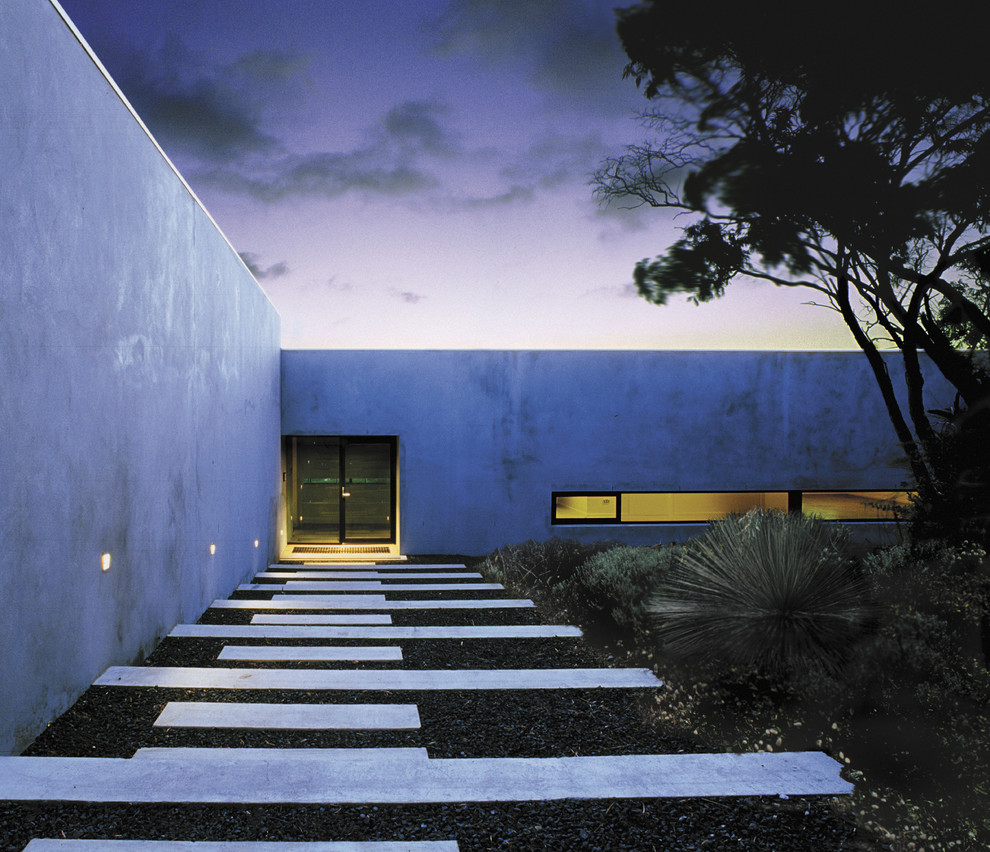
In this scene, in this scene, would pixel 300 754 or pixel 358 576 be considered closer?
pixel 300 754

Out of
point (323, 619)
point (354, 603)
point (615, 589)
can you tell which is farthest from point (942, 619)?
point (354, 603)

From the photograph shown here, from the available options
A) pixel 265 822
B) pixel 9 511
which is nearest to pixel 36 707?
pixel 9 511

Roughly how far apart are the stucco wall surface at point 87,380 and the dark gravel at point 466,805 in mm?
349

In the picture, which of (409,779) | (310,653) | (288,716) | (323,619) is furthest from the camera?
(323,619)

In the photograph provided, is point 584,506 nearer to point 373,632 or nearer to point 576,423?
point 576,423

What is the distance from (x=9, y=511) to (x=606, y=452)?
7.85m

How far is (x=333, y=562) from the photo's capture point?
27.5 ft

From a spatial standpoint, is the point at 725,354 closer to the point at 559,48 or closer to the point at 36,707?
the point at 559,48

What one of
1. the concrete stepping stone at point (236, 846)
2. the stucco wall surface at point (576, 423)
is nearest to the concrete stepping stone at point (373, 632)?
the concrete stepping stone at point (236, 846)

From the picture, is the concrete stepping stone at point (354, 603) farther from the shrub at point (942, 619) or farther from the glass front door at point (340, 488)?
the glass front door at point (340, 488)

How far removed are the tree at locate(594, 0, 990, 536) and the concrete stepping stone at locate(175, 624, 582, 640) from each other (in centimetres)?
286

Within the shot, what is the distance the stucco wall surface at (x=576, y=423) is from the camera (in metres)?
9.25

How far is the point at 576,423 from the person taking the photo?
9.36m

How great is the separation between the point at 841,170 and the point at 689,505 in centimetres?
541
